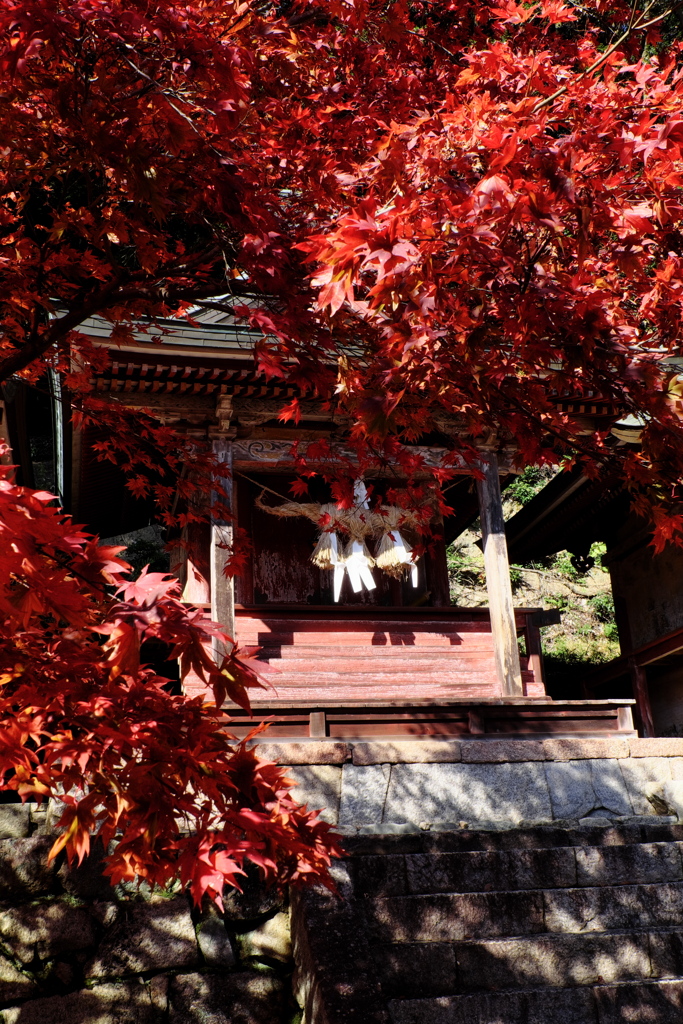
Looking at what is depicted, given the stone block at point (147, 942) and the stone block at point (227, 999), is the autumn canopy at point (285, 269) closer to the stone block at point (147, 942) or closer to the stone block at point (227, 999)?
the stone block at point (147, 942)

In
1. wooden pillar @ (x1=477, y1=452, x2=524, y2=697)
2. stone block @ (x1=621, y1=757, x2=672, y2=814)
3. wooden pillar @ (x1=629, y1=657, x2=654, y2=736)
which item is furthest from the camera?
wooden pillar @ (x1=629, y1=657, x2=654, y2=736)

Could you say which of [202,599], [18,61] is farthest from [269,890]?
[202,599]

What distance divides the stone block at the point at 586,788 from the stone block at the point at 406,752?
3.31 feet

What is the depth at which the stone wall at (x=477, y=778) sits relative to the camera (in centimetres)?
770

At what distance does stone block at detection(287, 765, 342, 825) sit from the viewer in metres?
7.56

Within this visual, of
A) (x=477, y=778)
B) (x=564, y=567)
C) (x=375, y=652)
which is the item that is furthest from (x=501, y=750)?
(x=564, y=567)

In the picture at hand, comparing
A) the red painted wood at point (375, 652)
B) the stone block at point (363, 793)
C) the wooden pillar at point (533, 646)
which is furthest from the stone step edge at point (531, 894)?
the wooden pillar at point (533, 646)

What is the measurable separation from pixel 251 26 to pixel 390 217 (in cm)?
290

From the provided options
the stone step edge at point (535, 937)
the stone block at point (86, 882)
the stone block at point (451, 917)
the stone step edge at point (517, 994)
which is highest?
the stone block at point (86, 882)

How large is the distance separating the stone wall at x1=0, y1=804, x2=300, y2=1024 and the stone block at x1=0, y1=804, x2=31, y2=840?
436mm

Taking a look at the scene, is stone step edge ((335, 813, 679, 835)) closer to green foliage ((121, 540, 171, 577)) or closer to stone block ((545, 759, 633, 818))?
A: stone block ((545, 759, 633, 818))

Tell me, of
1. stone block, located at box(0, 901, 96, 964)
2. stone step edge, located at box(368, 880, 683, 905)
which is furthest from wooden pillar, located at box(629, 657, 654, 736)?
stone block, located at box(0, 901, 96, 964)

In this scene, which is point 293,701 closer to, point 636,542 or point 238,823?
point 238,823

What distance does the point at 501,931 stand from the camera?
4.75m
